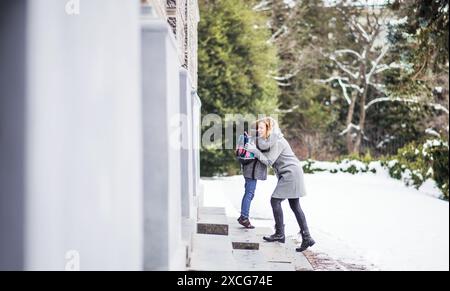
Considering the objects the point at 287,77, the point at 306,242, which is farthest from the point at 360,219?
the point at 287,77

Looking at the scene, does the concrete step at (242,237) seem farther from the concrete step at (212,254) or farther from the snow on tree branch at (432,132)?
the snow on tree branch at (432,132)

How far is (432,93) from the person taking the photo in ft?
13.4

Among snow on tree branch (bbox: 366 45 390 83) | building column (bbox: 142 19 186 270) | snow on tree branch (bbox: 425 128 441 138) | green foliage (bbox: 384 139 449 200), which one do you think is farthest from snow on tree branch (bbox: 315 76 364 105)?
building column (bbox: 142 19 186 270)

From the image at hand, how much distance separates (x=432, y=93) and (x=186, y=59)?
2613 millimetres

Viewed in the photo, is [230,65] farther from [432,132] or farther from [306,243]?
[432,132]

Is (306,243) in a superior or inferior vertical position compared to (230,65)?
inferior

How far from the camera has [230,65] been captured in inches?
136

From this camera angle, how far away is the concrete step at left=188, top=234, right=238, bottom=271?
163 cm

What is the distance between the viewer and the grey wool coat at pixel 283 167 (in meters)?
2.21

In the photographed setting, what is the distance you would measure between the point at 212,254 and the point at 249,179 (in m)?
0.60
